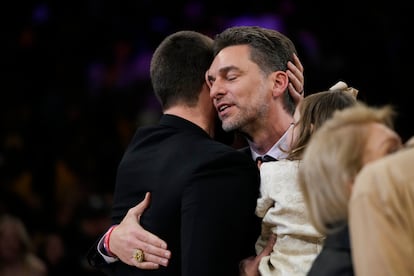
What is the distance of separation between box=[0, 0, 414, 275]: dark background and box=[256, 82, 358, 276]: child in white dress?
3322 millimetres

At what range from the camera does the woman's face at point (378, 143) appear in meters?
2.13

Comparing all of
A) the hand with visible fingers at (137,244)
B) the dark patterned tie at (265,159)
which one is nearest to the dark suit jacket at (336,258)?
the hand with visible fingers at (137,244)

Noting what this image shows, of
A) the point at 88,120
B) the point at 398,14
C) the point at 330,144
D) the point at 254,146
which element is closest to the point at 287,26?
the point at 398,14

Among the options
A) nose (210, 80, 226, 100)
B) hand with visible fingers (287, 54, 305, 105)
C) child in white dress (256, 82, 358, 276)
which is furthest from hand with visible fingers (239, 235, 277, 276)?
hand with visible fingers (287, 54, 305, 105)

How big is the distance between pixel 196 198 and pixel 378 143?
811 millimetres

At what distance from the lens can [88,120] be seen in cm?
731

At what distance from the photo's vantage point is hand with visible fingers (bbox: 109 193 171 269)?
2914 millimetres

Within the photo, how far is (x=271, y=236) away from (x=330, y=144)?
0.78m

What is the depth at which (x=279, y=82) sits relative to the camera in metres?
3.27

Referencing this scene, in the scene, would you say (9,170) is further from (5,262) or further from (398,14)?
(398,14)

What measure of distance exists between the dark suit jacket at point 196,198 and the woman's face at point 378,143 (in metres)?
0.77

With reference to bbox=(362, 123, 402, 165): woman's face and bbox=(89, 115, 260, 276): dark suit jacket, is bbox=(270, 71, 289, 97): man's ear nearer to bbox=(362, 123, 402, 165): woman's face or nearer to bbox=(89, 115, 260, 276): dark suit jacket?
bbox=(89, 115, 260, 276): dark suit jacket

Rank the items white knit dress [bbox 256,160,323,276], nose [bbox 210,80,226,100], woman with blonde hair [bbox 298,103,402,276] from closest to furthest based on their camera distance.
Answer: woman with blonde hair [bbox 298,103,402,276]
white knit dress [bbox 256,160,323,276]
nose [bbox 210,80,226,100]

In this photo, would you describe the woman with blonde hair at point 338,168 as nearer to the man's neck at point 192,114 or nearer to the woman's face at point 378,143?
the woman's face at point 378,143
